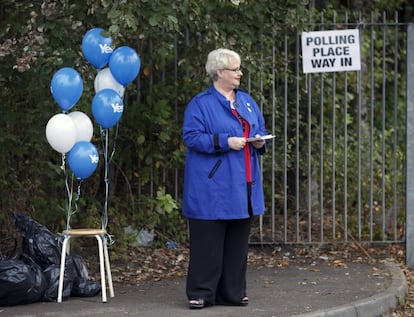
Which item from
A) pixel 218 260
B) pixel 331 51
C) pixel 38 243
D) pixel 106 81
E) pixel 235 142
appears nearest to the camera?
pixel 235 142

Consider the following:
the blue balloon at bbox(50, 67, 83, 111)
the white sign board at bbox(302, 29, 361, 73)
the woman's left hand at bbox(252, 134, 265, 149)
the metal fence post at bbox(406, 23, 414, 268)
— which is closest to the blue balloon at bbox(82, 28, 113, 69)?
the blue balloon at bbox(50, 67, 83, 111)

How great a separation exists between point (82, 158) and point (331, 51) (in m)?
3.38

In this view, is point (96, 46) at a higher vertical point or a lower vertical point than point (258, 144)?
higher

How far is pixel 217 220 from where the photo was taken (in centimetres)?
743

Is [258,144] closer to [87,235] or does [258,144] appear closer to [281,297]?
[281,297]

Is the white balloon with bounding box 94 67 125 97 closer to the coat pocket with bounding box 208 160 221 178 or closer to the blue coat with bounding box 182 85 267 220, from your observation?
the blue coat with bounding box 182 85 267 220

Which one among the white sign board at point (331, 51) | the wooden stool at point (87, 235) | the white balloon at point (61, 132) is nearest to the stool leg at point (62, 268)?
the wooden stool at point (87, 235)

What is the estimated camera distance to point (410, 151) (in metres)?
9.75

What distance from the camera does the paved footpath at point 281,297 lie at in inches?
294

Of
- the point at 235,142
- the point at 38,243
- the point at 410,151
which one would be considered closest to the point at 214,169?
the point at 235,142

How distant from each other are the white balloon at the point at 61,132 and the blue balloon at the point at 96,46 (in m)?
0.51

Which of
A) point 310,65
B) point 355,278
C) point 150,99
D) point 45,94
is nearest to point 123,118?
point 150,99

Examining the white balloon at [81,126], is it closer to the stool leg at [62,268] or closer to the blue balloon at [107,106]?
the blue balloon at [107,106]

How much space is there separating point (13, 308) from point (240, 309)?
1.73m
